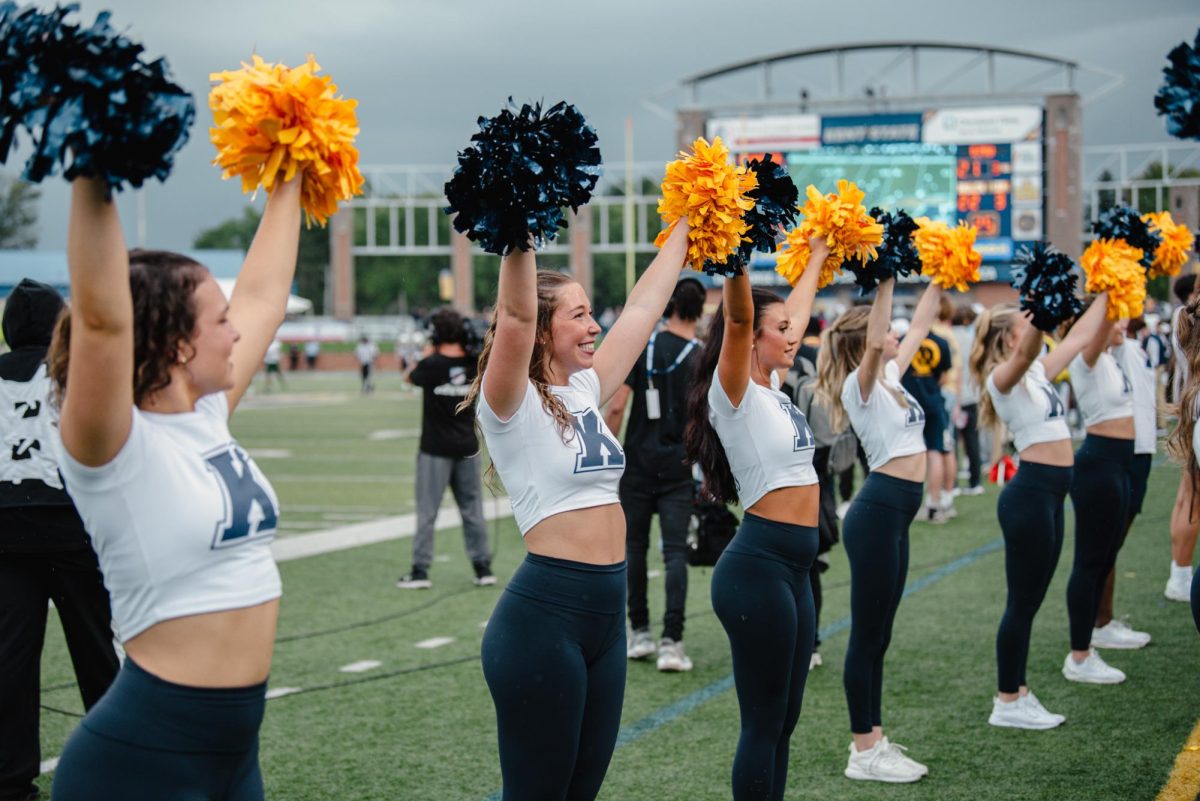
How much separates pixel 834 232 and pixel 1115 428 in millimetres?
2885

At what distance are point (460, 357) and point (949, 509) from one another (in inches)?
225

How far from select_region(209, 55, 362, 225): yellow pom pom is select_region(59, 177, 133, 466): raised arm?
448mm

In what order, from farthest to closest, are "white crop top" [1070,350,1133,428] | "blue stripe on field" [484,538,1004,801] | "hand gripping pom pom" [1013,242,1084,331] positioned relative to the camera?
"white crop top" [1070,350,1133,428] < "blue stripe on field" [484,538,1004,801] < "hand gripping pom pom" [1013,242,1084,331]

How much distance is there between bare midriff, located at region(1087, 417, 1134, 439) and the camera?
6.38 metres

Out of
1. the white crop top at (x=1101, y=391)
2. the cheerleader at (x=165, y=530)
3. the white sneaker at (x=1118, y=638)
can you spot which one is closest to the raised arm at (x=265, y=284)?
the cheerleader at (x=165, y=530)

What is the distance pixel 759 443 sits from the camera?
408cm

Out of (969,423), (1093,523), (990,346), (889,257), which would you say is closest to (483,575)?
(990,346)

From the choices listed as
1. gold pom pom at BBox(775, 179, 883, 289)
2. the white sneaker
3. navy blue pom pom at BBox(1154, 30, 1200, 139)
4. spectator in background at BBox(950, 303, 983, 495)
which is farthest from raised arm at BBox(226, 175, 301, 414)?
spectator in background at BBox(950, 303, 983, 495)

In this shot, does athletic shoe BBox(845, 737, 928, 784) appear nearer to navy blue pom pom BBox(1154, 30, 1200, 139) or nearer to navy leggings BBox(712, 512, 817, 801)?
navy leggings BBox(712, 512, 817, 801)

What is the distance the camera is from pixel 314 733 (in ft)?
18.4

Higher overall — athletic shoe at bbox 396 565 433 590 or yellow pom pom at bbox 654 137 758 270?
yellow pom pom at bbox 654 137 758 270

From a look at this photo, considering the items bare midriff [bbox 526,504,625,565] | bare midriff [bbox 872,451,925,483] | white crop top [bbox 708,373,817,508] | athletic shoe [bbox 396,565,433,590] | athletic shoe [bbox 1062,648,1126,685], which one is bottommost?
athletic shoe [bbox 396,565,433,590]

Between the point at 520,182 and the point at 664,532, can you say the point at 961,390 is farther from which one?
the point at 520,182

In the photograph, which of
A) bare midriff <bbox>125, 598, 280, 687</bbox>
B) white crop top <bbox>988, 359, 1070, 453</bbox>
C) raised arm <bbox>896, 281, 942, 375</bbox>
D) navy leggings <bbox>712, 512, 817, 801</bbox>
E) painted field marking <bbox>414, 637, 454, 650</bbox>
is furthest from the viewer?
painted field marking <bbox>414, 637, 454, 650</bbox>
